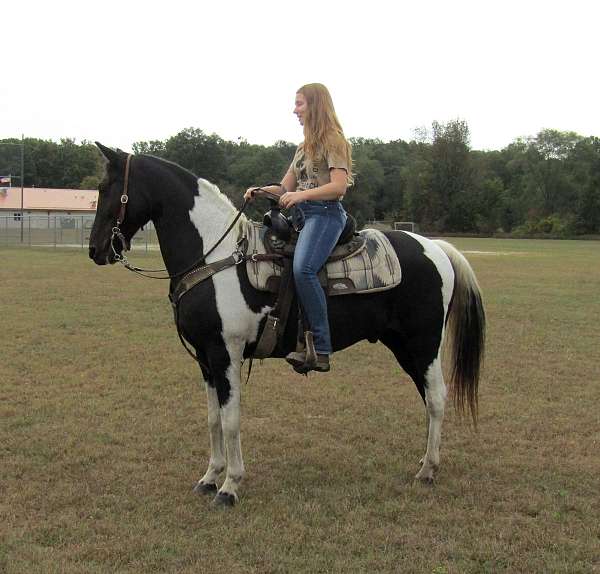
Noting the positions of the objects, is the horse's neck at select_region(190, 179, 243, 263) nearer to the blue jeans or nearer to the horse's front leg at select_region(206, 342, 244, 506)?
the blue jeans

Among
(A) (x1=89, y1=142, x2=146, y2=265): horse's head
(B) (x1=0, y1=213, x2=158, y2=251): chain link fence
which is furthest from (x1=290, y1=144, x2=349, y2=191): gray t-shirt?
(B) (x1=0, y1=213, x2=158, y2=251): chain link fence

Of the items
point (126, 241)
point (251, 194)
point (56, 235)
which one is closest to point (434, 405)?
point (251, 194)

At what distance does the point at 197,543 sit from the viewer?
3.75 meters

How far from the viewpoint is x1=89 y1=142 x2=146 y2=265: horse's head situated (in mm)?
4371

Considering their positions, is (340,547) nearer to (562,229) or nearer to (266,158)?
(562,229)

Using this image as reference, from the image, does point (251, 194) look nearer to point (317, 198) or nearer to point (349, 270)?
point (317, 198)

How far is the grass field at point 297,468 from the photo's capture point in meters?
3.65

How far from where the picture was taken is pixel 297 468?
5.04 metres

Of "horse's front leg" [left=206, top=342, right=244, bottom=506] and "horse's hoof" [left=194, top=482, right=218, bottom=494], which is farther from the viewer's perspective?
"horse's hoof" [left=194, top=482, right=218, bottom=494]

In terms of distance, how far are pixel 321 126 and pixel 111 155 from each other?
1450 millimetres

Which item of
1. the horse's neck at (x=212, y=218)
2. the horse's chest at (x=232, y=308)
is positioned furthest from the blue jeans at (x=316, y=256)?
the horse's neck at (x=212, y=218)

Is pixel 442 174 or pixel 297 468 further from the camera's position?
pixel 442 174

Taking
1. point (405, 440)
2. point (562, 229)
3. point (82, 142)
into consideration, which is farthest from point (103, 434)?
point (82, 142)

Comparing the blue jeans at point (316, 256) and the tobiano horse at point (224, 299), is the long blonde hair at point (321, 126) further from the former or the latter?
the tobiano horse at point (224, 299)
